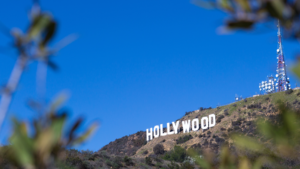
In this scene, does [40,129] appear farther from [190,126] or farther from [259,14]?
[190,126]

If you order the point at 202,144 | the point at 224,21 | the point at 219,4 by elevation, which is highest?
the point at 202,144

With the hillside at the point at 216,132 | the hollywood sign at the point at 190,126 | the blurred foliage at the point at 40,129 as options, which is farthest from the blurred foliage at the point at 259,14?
the hollywood sign at the point at 190,126

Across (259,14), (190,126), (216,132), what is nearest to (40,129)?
(259,14)

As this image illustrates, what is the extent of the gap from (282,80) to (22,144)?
66368mm

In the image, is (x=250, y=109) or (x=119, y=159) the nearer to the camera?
(x=119, y=159)

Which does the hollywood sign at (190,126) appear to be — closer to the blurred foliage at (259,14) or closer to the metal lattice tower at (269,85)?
the metal lattice tower at (269,85)

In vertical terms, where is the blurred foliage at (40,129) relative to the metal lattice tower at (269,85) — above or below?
below

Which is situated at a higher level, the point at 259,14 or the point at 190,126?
the point at 190,126

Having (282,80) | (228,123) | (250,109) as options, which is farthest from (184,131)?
(282,80)

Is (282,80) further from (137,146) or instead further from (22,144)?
(22,144)

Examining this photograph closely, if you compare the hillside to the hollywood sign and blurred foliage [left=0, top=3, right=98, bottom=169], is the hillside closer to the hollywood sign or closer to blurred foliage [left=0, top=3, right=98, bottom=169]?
the hollywood sign

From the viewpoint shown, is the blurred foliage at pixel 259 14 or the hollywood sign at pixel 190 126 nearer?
the blurred foliage at pixel 259 14

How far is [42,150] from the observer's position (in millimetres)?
1041

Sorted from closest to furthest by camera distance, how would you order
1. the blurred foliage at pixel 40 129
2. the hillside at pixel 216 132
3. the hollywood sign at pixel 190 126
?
the blurred foliage at pixel 40 129 → the hillside at pixel 216 132 → the hollywood sign at pixel 190 126
